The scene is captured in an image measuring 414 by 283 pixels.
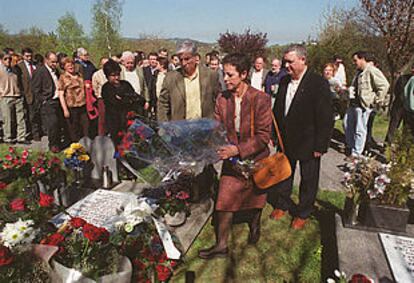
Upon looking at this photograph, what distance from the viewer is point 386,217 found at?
3.39 m

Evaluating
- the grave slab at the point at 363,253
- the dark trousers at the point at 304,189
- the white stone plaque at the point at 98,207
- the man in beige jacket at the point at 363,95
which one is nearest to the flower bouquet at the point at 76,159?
the white stone plaque at the point at 98,207

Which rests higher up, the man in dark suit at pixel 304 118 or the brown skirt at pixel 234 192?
the man in dark suit at pixel 304 118

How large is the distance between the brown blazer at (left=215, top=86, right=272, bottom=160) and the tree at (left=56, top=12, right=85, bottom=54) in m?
29.2

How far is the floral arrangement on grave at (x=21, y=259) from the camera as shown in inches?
84.1

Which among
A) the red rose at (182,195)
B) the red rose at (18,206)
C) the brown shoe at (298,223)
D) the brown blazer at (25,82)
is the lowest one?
the brown shoe at (298,223)

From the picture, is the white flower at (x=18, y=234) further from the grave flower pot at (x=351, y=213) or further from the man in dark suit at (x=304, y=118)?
the grave flower pot at (x=351, y=213)

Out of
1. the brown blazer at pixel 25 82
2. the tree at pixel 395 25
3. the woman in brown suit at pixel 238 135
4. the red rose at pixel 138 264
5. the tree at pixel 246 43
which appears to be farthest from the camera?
the tree at pixel 246 43

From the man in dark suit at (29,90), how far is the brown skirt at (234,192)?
631cm

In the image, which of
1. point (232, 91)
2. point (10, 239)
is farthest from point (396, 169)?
point (10, 239)

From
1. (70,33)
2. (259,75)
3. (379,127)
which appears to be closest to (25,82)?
(259,75)

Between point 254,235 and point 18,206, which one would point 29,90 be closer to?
point 18,206

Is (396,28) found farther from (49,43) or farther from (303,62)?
(49,43)

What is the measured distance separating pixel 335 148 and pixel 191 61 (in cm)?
526

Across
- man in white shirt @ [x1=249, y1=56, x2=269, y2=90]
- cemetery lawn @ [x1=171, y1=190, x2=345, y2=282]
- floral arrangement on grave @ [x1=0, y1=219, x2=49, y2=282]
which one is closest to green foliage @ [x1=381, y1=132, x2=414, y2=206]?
cemetery lawn @ [x1=171, y1=190, x2=345, y2=282]
